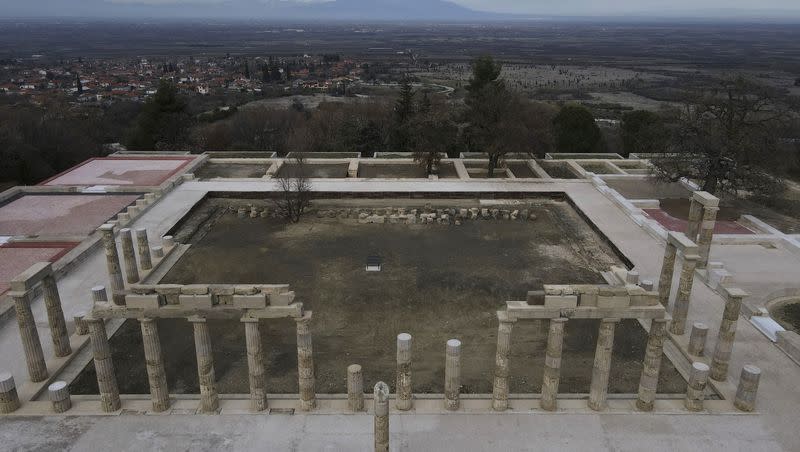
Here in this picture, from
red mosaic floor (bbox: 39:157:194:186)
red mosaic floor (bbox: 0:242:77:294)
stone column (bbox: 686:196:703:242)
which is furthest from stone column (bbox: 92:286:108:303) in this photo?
stone column (bbox: 686:196:703:242)

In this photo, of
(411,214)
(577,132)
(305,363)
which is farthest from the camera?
(577,132)

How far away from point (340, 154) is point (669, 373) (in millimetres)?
24058

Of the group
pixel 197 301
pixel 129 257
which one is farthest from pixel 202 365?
pixel 129 257

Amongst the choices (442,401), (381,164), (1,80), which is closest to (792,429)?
(442,401)

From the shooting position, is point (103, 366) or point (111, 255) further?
point (111, 255)

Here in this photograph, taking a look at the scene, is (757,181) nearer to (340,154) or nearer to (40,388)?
(340,154)

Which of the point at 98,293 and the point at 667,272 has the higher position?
the point at 667,272

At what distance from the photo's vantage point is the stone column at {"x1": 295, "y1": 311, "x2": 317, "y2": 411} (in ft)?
36.5

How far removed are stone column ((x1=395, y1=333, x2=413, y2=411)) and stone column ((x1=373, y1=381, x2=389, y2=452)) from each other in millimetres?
2048

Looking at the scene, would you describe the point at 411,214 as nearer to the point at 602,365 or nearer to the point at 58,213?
the point at 602,365

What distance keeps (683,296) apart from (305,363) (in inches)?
370

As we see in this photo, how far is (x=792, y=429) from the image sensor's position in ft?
36.1

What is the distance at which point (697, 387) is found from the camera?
11.3m

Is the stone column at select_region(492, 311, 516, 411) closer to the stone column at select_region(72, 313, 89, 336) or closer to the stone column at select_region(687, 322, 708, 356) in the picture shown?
the stone column at select_region(687, 322, 708, 356)
